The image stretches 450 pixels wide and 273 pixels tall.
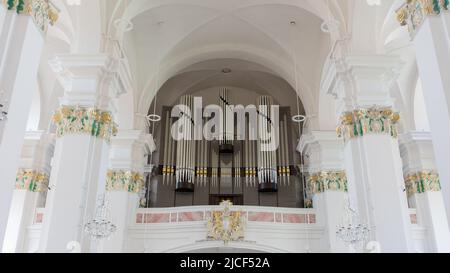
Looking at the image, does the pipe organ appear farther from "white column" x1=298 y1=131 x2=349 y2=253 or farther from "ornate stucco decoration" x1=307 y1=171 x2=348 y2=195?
"ornate stucco decoration" x1=307 y1=171 x2=348 y2=195

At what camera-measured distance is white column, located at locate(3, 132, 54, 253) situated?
13.5 meters

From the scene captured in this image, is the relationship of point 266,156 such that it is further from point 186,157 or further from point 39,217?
point 39,217

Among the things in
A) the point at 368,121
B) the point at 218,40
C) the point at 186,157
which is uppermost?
the point at 218,40

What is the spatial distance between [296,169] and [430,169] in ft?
16.2

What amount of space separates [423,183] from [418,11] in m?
9.10

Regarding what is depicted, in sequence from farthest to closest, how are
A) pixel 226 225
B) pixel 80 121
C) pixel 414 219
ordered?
pixel 414 219, pixel 226 225, pixel 80 121

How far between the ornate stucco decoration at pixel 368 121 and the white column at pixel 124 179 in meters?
6.97

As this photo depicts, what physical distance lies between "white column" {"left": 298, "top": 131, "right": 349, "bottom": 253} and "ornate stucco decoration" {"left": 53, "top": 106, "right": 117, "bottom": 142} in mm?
6937

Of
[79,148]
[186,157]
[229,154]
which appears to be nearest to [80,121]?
[79,148]

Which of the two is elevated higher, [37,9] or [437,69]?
[37,9]

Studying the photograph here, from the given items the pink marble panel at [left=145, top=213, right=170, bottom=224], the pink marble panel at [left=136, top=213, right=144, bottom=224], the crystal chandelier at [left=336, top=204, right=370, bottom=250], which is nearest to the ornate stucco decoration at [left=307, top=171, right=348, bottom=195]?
the pink marble panel at [left=145, top=213, right=170, bottom=224]

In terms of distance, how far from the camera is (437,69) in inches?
227

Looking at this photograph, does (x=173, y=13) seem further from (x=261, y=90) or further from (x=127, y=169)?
(x=261, y=90)

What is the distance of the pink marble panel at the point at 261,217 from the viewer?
45.2ft
